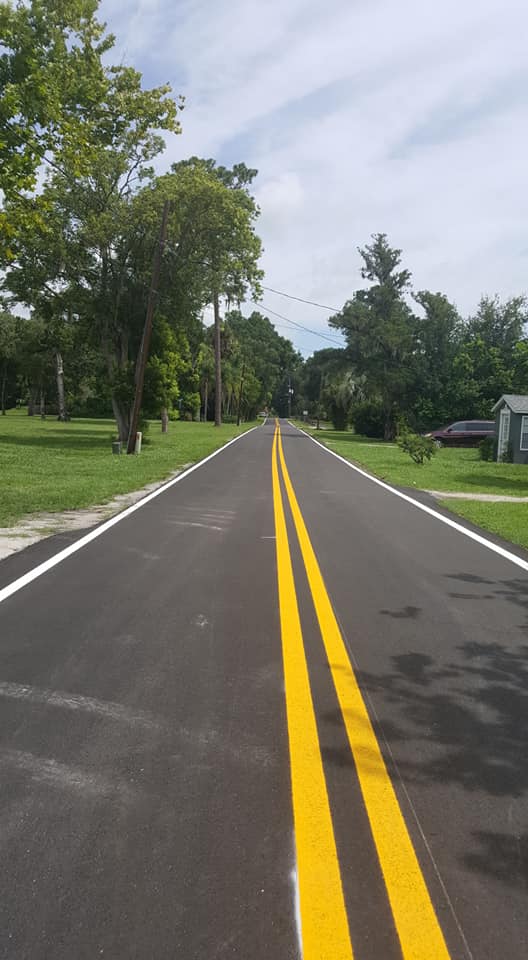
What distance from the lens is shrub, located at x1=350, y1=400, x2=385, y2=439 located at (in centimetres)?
5769

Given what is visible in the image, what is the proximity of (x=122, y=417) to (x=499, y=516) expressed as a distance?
920 inches

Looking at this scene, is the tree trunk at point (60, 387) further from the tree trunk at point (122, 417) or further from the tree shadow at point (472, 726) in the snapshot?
the tree shadow at point (472, 726)

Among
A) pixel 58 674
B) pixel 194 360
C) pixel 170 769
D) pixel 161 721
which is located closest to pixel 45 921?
pixel 170 769

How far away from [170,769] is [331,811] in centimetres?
79

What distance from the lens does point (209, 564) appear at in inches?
310

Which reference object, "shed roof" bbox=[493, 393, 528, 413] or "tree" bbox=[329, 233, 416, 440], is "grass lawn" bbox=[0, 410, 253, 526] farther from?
"tree" bbox=[329, 233, 416, 440]

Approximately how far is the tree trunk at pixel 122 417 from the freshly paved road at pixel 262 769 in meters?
25.3

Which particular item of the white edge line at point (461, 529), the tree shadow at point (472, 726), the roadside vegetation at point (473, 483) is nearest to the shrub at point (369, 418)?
the roadside vegetation at point (473, 483)

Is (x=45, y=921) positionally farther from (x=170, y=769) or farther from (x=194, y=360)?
(x=194, y=360)

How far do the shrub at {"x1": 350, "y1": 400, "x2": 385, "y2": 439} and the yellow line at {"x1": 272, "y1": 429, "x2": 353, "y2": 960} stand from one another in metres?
53.9

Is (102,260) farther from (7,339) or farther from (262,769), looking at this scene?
(7,339)

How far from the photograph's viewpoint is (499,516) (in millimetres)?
12438

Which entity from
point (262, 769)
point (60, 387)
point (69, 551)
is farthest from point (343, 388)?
point (262, 769)

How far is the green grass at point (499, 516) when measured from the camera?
1052 cm
